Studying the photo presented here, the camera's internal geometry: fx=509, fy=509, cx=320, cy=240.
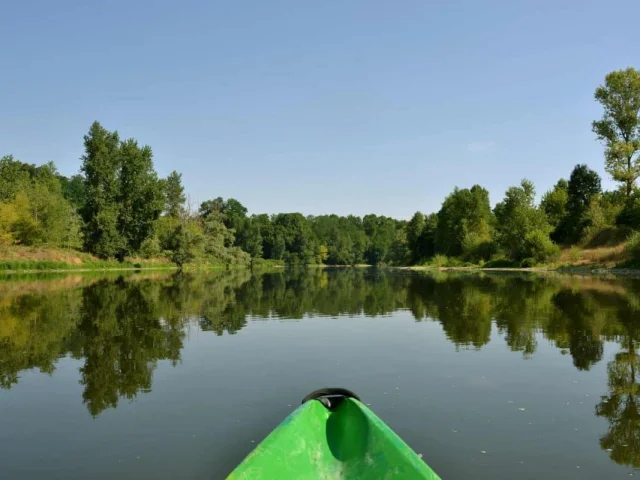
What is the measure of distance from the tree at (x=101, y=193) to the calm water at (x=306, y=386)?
159ft

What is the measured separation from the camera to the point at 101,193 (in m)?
67.1

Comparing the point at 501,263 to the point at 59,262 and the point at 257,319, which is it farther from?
the point at 257,319

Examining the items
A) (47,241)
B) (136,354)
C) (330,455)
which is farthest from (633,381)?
(47,241)

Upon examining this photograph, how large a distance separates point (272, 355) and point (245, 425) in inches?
197

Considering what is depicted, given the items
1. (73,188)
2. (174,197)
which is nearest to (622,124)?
(174,197)

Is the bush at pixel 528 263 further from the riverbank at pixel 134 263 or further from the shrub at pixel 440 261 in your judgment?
the shrub at pixel 440 261

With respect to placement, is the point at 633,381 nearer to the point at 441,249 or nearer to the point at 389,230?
the point at 441,249

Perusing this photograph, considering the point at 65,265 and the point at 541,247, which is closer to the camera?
the point at 65,265

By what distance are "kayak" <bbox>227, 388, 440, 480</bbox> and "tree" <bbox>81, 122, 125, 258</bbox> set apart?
64456mm

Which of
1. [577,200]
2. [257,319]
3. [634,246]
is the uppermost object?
[577,200]

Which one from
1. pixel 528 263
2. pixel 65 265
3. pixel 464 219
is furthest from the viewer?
pixel 464 219

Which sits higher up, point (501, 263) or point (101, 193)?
point (101, 193)

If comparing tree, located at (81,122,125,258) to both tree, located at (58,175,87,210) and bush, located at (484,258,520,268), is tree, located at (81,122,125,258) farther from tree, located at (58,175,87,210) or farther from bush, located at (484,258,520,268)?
tree, located at (58,175,87,210)

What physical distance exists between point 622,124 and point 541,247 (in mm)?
15874
